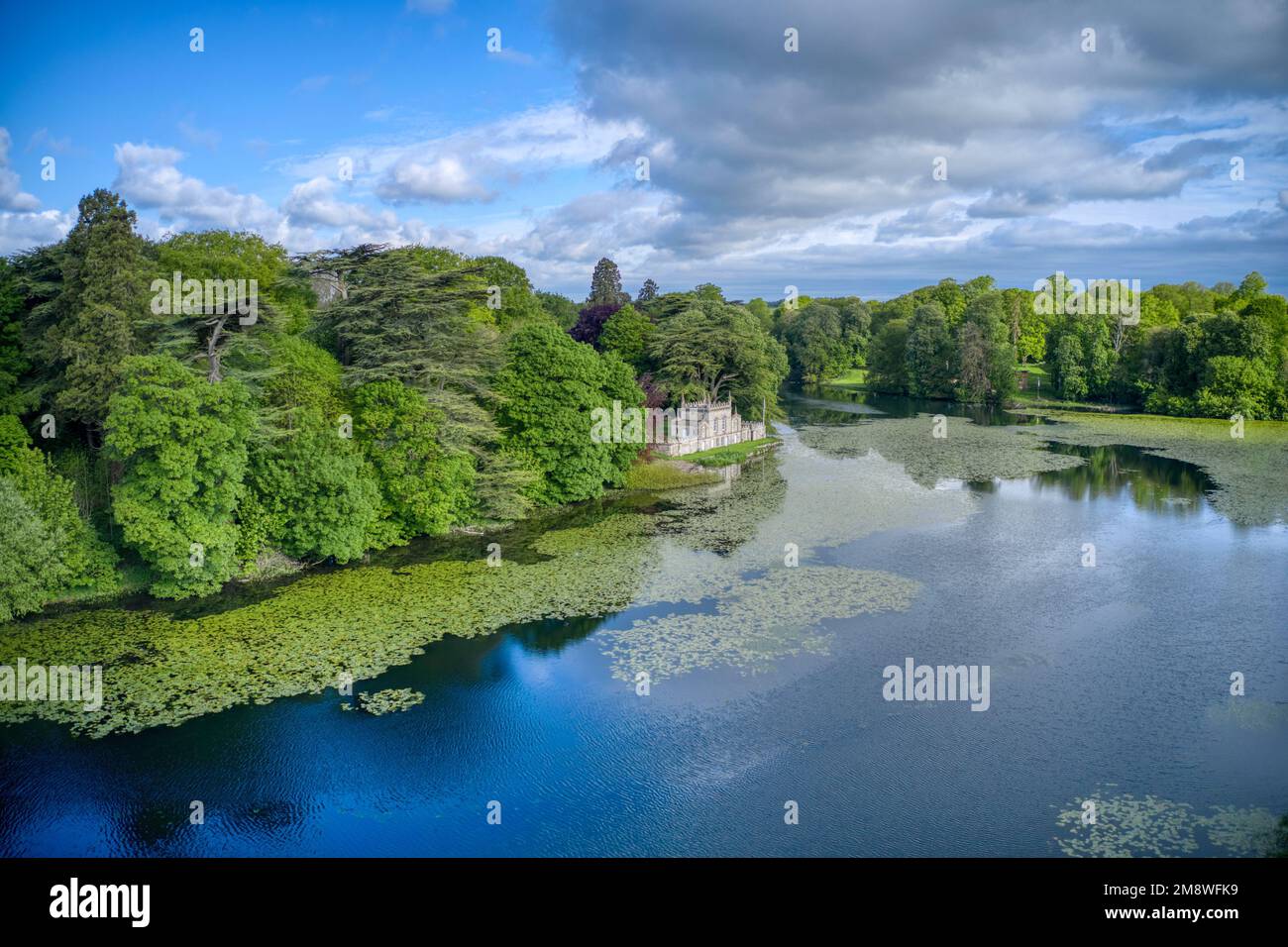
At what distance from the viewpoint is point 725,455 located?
46.4m

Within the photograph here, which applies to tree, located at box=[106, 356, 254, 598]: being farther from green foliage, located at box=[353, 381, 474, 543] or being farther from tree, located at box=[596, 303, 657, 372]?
tree, located at box=[596, 303, 657, 372]

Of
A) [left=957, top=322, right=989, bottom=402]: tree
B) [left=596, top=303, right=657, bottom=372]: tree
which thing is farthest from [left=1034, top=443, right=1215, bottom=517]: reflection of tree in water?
[left=957, top=322, right=989, bottom=402]: tree

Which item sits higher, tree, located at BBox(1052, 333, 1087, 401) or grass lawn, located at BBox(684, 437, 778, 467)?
tree, located at BBox(1052, 333, 1087, 401)

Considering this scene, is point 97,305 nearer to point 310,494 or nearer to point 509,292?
point 310,494

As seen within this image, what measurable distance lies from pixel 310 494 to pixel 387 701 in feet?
32.0

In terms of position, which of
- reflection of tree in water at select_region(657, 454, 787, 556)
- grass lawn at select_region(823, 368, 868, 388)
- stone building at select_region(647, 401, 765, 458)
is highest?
grass lawn at select_region(823, 368, 868, 388)

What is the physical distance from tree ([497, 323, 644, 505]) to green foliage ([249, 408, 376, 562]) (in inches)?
339

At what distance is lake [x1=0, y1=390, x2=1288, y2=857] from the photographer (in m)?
13.4

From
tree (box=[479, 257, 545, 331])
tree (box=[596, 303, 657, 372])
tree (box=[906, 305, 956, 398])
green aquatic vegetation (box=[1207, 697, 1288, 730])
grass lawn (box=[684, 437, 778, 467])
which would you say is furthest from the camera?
tree (box=[906, 305, 956, 398])

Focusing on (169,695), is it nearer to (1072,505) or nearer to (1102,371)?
Answer: (1072,505)

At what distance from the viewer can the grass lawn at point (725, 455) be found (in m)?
44.8

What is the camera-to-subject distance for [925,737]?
16.1 meters
